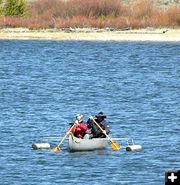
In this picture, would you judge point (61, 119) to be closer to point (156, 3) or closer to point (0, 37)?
point (0, 37)

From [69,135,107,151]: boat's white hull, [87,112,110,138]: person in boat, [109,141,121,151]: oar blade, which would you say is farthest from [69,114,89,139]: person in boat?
[109,141,121,151]: oar blade

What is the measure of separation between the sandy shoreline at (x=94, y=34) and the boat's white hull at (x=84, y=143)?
57041 mm

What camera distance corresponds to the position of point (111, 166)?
132ft

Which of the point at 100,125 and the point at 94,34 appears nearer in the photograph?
the point at 100,125

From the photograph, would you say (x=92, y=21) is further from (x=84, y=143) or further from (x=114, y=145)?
(x=84, y=143)

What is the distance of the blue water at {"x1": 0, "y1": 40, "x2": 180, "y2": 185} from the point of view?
1555 inches

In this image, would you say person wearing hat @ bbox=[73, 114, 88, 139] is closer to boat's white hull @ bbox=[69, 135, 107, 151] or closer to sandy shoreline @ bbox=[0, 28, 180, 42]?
boat's white hull @ bbox=[69, 135, 107, 151]

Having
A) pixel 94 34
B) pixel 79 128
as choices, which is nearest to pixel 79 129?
pixel 79 128

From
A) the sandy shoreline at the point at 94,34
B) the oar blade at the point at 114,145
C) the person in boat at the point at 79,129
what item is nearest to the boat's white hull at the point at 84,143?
the person in boat at the point at 79,129

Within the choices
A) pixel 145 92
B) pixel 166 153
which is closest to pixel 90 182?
pixel 166 153

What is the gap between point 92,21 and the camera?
340ft

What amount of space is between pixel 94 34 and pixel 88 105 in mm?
→ 43944

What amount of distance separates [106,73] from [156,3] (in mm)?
32225

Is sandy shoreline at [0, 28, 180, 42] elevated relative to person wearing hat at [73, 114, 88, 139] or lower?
lower
